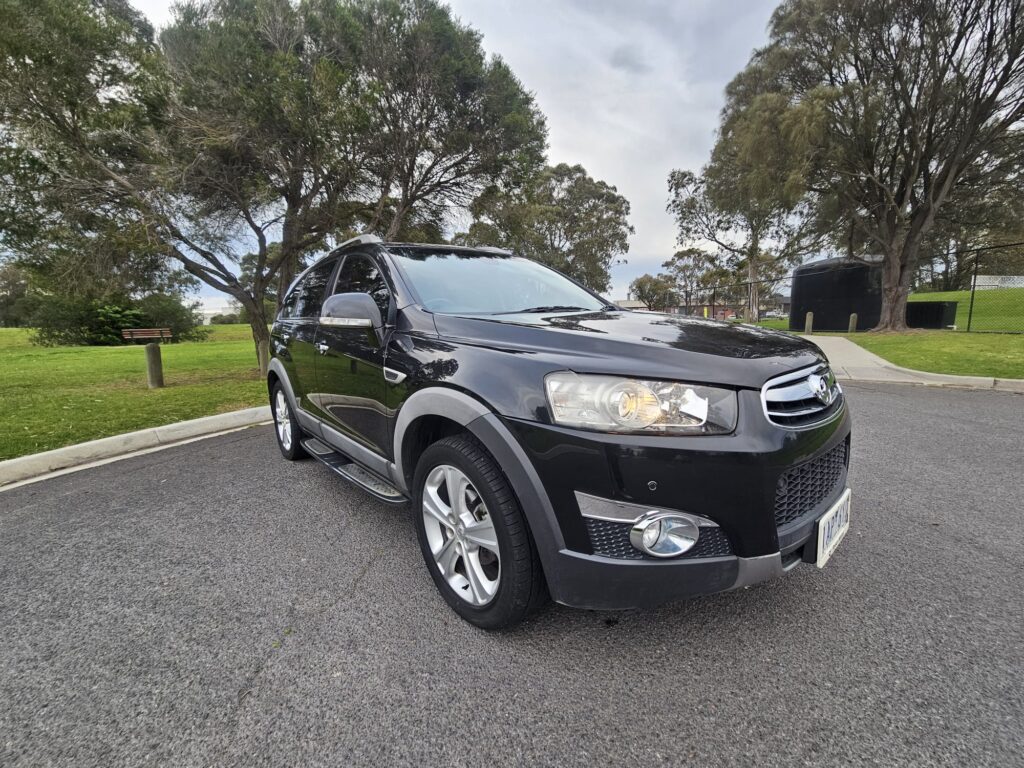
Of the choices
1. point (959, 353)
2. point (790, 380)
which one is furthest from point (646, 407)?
point (959, 353)

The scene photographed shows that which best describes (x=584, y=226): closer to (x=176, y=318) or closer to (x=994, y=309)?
(x=994, y=309)

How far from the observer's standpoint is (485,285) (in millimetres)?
2900

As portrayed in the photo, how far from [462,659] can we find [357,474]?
1333mm

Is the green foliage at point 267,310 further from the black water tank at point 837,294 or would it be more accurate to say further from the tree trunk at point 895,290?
the black water tank at point 837,294

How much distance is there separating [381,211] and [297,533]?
32.4ft

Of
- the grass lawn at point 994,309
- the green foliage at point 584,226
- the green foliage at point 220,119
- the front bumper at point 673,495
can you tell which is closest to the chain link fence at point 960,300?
the grass lawn at point 994,309

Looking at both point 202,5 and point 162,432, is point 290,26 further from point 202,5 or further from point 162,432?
point 162,432

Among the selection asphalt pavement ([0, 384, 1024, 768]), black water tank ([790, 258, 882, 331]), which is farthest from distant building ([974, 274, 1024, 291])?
asphalt pavement ([0, 384, 1024, 768])

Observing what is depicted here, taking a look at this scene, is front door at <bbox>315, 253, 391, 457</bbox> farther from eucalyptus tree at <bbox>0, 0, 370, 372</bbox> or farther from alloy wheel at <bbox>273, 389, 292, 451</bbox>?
eucalyptus tree at <bbox>0, 0, 370, 372</bbox>

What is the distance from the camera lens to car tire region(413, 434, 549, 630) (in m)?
1.75

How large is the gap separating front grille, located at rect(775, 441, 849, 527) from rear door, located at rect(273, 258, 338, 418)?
9.23 feet

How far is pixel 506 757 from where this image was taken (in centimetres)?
142

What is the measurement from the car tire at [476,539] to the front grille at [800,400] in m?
0.95

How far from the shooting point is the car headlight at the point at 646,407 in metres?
1.55
